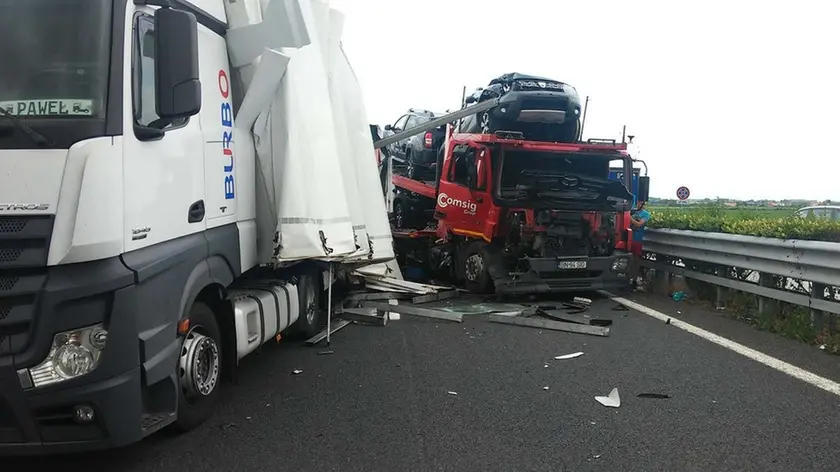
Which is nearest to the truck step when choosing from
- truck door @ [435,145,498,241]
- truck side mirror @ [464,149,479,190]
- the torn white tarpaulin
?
the torn white tarpaulin

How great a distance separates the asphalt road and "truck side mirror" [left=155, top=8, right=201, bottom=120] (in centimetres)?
205

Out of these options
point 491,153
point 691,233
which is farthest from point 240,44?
point 691,233

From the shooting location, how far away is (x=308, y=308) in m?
7.24

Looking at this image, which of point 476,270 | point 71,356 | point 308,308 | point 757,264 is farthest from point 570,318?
point 71,356

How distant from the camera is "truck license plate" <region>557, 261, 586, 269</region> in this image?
9.90 m

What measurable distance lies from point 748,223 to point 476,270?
3891 millimetres

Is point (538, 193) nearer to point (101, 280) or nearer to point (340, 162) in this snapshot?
point (340, 162)

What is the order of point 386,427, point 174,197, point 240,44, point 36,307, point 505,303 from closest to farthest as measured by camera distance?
point 36,307, point 174,197, point 386,427, point 240,44, point 505,303

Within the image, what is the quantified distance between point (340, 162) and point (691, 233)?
5678mm

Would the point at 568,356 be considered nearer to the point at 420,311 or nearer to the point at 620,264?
the point at 420,311

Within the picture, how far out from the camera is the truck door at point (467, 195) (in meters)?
10.2

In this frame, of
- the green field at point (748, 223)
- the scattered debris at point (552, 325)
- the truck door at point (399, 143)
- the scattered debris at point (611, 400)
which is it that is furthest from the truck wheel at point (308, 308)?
the truck door at point (399, 143)

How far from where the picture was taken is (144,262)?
359 cm

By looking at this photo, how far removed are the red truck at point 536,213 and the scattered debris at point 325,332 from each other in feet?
8.83
